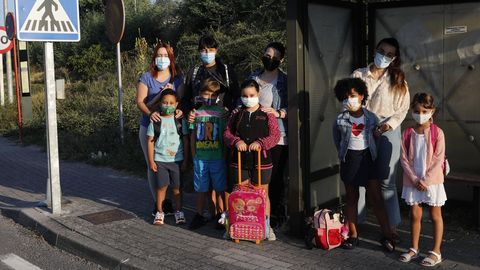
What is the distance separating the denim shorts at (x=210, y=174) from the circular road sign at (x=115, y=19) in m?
5.15

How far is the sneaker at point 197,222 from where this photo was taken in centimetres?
581

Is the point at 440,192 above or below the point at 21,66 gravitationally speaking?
below

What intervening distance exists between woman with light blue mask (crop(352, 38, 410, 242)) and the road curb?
7.39 ft

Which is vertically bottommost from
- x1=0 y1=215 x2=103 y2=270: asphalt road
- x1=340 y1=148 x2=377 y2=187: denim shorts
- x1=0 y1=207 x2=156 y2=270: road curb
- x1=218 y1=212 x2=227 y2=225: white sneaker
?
x1=0 y1=215 x2=103 y2=270: asphalt road

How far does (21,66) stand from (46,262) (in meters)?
10.6

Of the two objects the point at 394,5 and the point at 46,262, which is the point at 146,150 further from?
the point at 394,5

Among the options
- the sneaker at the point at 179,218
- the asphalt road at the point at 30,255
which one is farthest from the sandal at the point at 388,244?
the asphalt road at the point at 30,255

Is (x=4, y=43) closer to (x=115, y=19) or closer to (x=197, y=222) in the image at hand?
(x=115, y=19)

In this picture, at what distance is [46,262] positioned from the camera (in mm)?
5293

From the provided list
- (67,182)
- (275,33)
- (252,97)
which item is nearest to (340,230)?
(252,97)

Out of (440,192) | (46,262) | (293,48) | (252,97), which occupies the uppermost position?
(293,48)

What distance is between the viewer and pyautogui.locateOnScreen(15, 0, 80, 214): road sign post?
612cm

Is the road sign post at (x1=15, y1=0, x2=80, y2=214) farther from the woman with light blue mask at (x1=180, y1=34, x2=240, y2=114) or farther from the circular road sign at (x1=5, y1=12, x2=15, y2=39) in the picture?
the circular road sign at (x1=5, y1=12, x2=15, y2=39)

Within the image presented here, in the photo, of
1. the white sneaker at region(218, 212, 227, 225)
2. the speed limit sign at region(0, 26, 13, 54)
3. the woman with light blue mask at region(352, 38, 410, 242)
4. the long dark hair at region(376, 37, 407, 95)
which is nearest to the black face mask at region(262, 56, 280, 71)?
the woman with light blue mask at region(352, 38, 410, 242)
